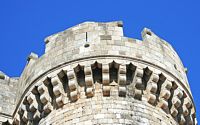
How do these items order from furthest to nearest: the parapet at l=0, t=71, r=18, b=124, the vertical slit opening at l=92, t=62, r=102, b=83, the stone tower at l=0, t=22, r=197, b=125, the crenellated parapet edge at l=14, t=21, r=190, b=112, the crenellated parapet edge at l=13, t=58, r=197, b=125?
1. the parapet at l=0, t=71, r=18, b=124
2. the crenellated parapet edge at l=14, t=21, r=190, b=112
3. the vertical slit opening at l=92, t=62, r=102, b=83
4. the crenellated parapet edge at l=13, t=58, r=197, b=125
5. the stone tower at l=0, t=22, r=197, b=125

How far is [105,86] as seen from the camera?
14.4 m

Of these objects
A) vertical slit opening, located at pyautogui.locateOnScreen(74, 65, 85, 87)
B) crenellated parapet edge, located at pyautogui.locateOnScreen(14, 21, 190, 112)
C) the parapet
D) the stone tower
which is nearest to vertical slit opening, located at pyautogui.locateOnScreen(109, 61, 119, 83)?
the stone tower

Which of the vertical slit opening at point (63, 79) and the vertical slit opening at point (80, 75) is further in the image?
the vertical slit opening at point (63, 79)

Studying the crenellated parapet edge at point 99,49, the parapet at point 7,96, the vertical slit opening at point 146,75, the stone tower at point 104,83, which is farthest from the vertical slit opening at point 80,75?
the parapet at point 7,96

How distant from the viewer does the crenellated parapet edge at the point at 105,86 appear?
47.4ft

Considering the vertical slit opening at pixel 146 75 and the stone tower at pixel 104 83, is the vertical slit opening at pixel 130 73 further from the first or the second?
the vertical slit opening at pixel 146 75

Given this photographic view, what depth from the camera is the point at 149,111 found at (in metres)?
14.3

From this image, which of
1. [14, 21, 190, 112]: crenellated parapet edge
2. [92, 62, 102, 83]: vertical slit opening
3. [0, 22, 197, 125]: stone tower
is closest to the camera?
[0, 22, 197, 125]: stone tower

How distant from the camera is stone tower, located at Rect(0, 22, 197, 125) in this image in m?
14.1

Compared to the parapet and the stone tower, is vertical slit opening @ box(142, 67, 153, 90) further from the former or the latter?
the parapet

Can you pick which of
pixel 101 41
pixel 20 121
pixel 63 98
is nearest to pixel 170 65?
pixel 101 41

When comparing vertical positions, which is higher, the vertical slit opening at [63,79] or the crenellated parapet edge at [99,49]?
the crenellated parapet edge at [99,49]

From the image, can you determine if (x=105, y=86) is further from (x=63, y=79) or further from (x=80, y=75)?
(x=63, y=79)

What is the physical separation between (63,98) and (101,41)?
1.64 m
